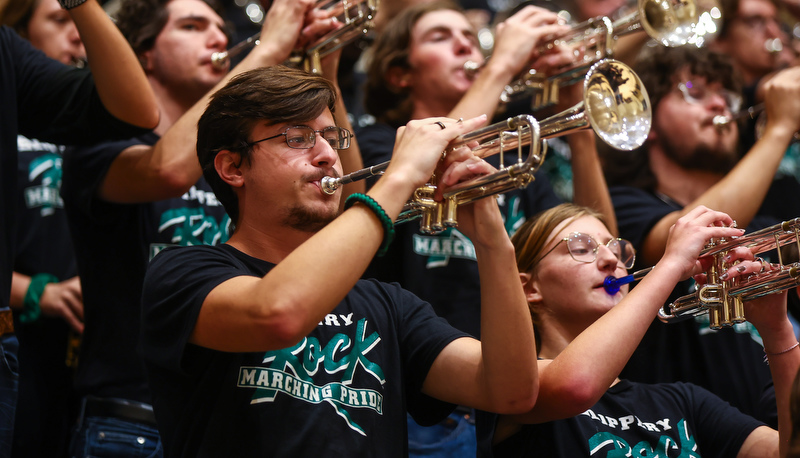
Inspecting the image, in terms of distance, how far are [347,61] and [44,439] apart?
2.33 m

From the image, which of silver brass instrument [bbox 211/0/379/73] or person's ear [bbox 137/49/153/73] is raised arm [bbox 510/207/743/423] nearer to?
silver brass instrument [bbox 211/0/379/73]

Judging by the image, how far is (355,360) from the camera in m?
2.46

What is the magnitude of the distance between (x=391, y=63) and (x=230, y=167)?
1814 millimetres

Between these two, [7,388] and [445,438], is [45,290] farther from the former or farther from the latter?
[445,438]

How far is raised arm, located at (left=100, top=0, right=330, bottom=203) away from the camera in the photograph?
3.16m

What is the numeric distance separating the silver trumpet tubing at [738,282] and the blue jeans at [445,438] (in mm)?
891

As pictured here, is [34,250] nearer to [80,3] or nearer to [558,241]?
[80,3]

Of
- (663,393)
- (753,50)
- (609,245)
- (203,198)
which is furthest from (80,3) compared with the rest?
(753,50)

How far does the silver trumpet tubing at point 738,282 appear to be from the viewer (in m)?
2.62

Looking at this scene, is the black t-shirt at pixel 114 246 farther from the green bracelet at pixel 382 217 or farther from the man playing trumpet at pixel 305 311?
the green bracelet at pixel 382 217

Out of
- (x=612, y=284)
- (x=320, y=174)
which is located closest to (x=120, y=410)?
(x=320, y=174)

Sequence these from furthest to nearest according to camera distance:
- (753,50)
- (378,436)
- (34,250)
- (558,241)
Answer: (753,50) < (34,250) < (558,241) < (378,436)

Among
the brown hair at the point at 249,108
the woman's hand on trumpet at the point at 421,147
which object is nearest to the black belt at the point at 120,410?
the brown hair at the point at 249,108

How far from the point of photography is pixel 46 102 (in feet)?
10.3
